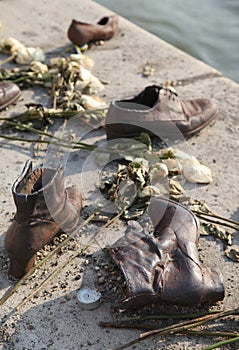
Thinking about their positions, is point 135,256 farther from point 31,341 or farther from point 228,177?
point 228,177

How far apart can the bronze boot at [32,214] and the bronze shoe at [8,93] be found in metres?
1.05

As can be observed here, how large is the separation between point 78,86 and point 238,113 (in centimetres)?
85

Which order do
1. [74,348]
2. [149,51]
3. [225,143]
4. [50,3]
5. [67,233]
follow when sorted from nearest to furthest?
1. [74,348]
2. [67,233]
3. [225,143]
4. [149,51]
5. [50,3]

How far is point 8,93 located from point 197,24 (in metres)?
2.35

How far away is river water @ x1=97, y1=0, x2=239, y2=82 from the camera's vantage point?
4.57m

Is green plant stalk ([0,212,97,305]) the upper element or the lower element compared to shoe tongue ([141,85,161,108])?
→ lower

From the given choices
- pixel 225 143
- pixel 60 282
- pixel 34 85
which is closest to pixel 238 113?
pixel 225 143

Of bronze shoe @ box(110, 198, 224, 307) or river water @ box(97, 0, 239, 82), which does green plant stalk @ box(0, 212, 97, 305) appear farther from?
river water @ box(97, 0, 239, 82)

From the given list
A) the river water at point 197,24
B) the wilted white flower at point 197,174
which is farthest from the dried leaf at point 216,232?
the river water at point 197,24

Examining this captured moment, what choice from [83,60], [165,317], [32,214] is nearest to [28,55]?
[83,60]

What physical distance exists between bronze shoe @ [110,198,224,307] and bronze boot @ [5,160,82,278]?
253 millimetres

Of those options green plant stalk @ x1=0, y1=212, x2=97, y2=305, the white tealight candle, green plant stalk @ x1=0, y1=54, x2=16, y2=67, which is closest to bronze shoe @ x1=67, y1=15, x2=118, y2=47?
green plant stalk @ x1=0, y1=54, x2=16, y2=67

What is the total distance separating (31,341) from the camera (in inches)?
74.4

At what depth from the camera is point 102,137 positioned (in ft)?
9.66
